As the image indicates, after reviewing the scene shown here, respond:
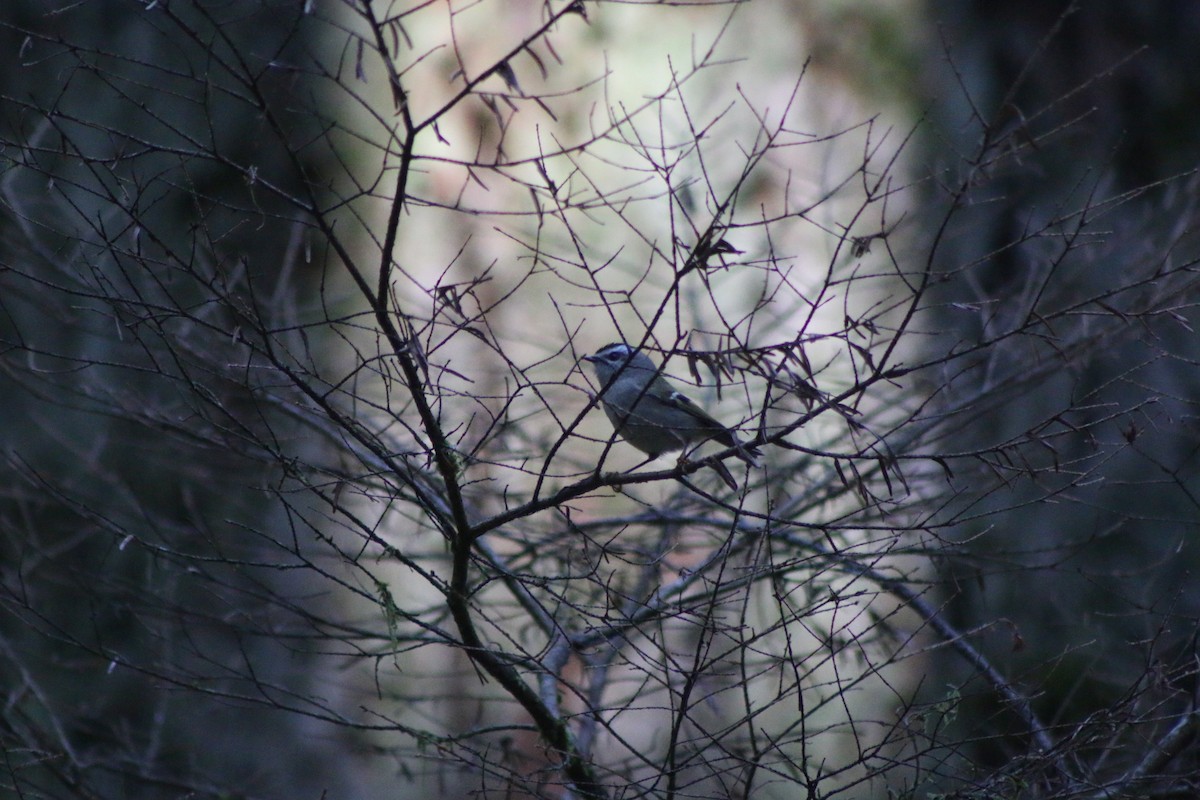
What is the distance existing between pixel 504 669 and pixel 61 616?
148 inches

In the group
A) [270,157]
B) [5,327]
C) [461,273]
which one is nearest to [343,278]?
[461,273]

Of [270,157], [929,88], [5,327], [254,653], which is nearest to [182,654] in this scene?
[254,653]

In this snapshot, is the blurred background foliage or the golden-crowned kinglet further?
the blurred background foliage

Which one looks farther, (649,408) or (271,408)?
(649,408)

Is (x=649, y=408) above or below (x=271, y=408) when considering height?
below

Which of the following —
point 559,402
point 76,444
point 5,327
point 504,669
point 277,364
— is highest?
point 5,327

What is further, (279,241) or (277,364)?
(279,241)

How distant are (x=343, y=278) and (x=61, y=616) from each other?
3.20m

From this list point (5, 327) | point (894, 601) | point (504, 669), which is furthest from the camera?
point (5, 327)

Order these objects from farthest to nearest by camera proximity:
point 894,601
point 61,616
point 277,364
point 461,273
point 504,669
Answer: point 461,273 → point 61,616 → point 894,601 → point 504,669 → point 277,364

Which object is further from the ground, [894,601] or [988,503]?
[988,503]

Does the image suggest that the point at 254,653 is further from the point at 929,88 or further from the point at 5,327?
the point at 929,88

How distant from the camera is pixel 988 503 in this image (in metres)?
5.26

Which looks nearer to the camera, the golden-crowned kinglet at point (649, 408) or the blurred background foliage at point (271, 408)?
the golden-crowned kinglet at point (649, 408)
